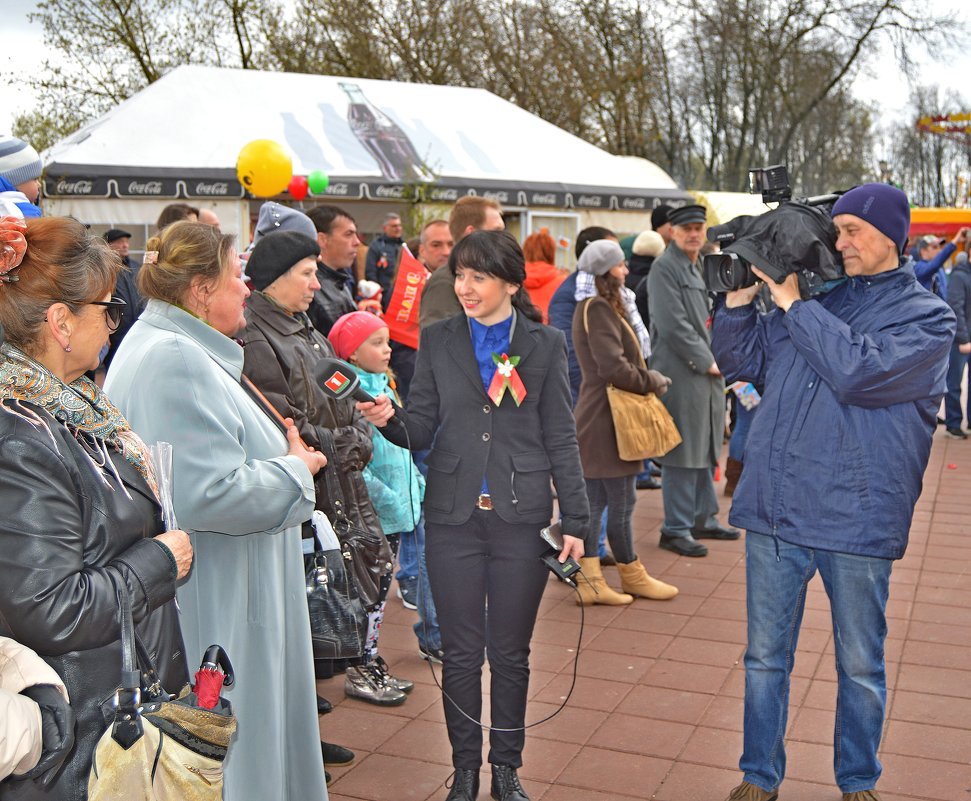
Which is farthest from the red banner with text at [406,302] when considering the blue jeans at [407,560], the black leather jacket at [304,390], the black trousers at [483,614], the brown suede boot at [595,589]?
the black trousers at [483,614]

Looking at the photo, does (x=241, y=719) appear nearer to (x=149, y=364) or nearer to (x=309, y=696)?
(x=309, y=696)

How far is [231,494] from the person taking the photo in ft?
9.09

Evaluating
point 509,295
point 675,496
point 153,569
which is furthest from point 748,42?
point 153,569

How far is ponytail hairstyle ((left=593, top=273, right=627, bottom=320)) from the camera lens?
6.16 meters

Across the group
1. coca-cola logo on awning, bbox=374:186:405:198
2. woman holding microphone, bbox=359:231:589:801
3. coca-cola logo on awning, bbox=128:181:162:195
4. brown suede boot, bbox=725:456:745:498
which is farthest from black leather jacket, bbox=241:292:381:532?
coca-cola logo on awning, bbox=374:186:405:198

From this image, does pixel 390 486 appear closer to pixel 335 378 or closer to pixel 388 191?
pixel 335 378

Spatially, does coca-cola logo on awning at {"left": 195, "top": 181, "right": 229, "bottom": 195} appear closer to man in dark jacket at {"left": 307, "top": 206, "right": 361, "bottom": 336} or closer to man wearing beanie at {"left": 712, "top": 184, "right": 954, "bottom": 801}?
man in dark jacket at {"left": 307, "top": 206, "right": 361, "bottom": 336}

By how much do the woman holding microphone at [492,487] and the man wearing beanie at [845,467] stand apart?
0.66 meters

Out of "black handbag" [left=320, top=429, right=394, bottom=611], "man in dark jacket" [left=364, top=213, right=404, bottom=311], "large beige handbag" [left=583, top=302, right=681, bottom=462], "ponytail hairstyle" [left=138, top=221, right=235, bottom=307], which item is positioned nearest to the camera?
"ponytail hairstyle" [left=138, top=221, right=235, bottom=307]

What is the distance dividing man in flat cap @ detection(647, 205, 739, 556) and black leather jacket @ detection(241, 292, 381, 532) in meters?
3.30

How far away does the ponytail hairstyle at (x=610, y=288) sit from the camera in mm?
6164

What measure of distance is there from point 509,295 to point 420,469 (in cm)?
216

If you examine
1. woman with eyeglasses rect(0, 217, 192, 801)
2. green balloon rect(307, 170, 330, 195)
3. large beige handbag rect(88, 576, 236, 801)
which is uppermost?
green balloon rect(307, 170, 330, 195)

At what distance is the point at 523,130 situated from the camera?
1969 centimetres
